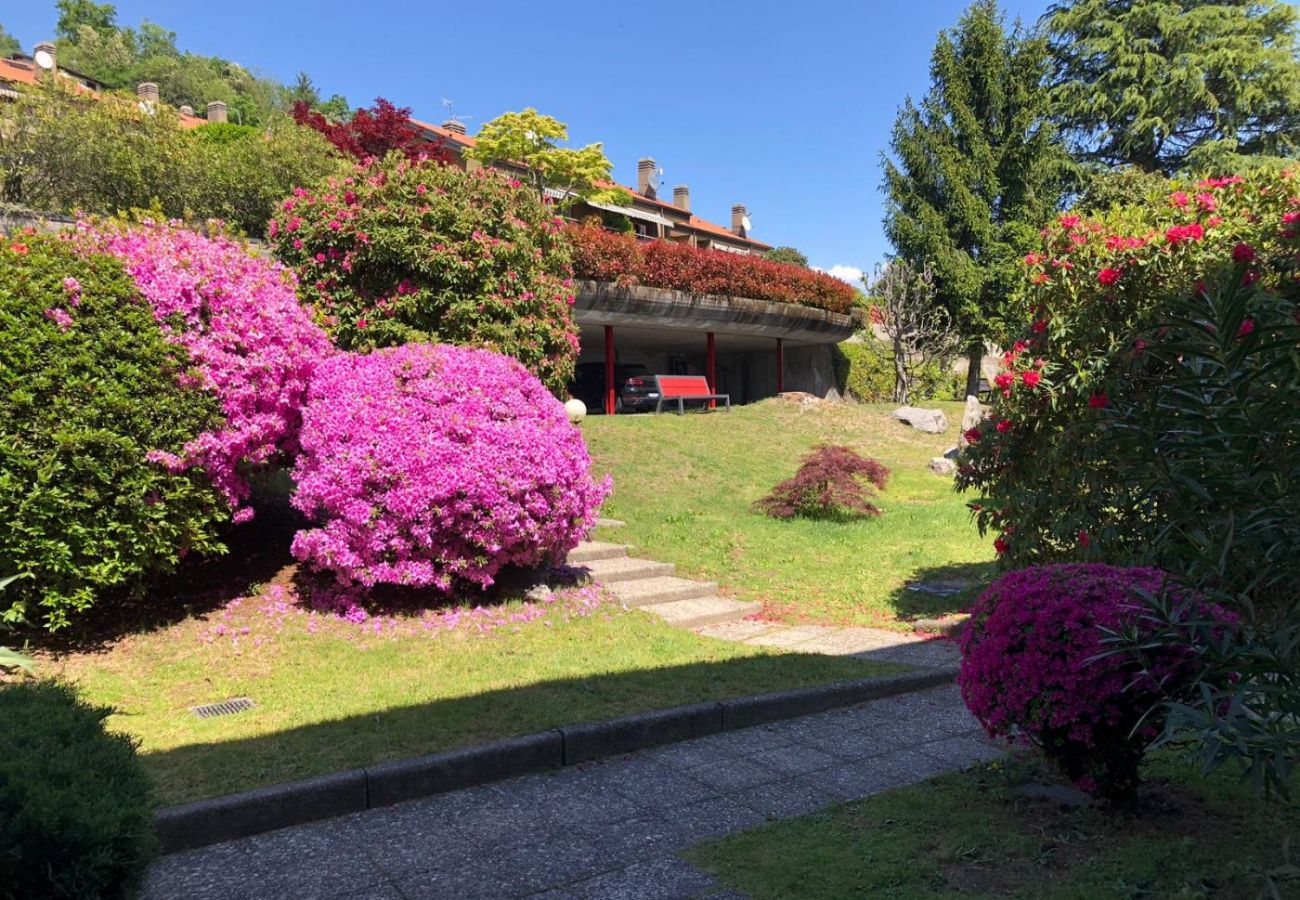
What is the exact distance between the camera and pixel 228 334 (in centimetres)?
579

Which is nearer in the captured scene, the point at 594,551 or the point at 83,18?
the point at 594,551

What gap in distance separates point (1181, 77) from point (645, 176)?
27.6m

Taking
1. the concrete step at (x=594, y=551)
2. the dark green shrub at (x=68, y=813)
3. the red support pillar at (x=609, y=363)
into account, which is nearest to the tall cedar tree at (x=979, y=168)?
the red support pillar at (x=609, y=363)

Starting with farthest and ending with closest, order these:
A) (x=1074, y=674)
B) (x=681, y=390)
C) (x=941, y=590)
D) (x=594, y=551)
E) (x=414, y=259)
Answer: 1. (x=681, y=390)
2. (x=594, y=551)
3. (x=941, y=590)
4. (x=414, y=259)
5. (x=1074, y=674)

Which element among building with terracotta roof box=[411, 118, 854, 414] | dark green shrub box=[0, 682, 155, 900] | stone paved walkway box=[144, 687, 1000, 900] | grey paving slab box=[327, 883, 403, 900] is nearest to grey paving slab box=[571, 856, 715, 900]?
stone paved walkway box=[144, 687, 1000, 900]

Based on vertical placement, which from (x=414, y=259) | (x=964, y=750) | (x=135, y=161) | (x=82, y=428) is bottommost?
(x=964, y=750)

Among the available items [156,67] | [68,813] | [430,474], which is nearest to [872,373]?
[430,474]

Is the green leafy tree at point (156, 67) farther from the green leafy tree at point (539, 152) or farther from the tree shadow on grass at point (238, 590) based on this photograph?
the tree shadow on grass at point (238, 590)

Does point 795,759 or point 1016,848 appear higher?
point 1016,848

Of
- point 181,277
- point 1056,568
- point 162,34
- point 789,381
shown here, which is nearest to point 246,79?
point 162,34

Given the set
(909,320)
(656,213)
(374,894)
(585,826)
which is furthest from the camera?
(656,213)

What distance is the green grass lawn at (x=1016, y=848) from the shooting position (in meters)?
2.82

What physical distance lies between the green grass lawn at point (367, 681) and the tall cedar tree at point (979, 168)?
2172 cm

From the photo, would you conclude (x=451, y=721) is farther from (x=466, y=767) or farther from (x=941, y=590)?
(x=941, y=590)
